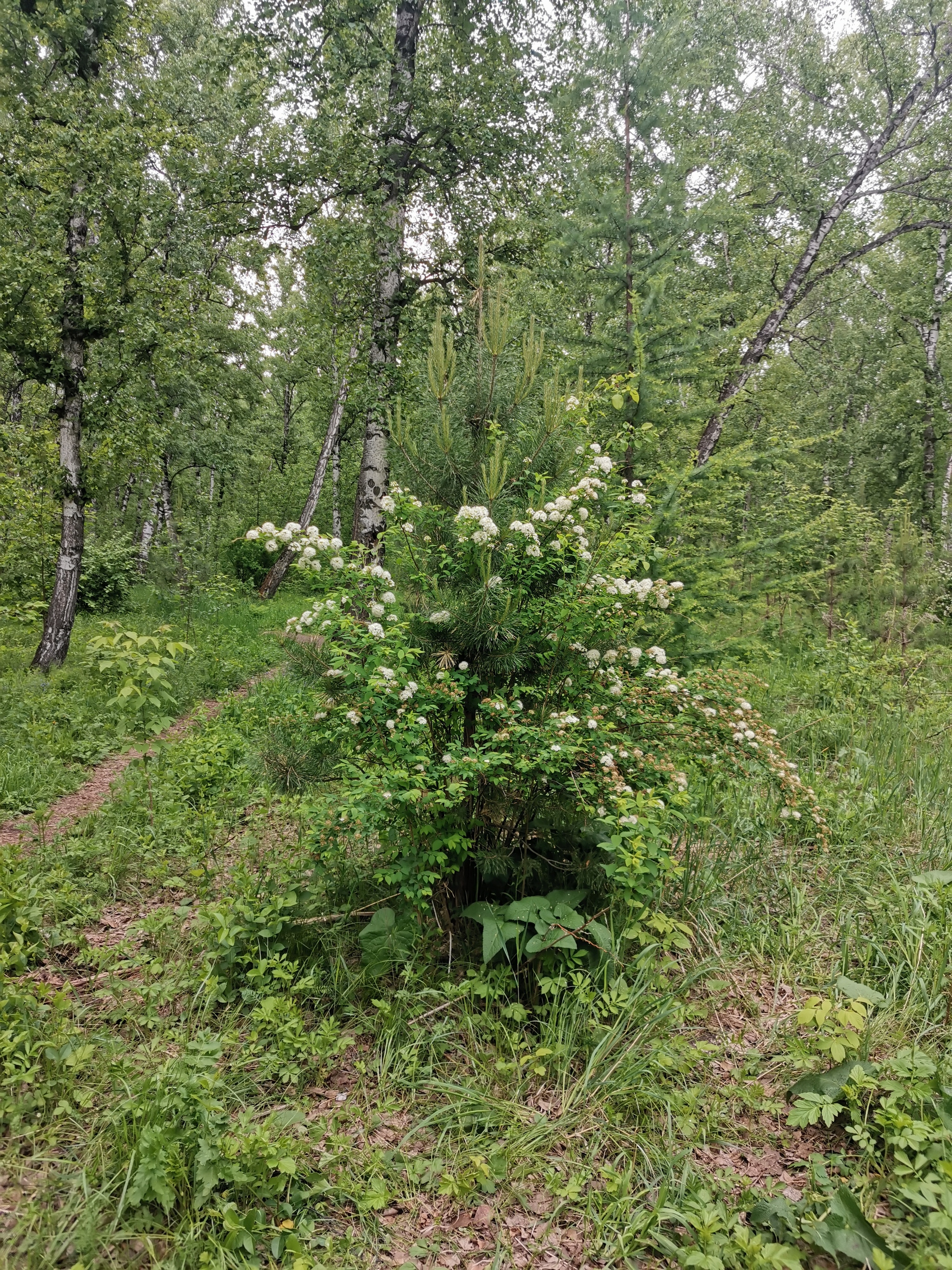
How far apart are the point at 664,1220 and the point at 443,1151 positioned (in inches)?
29.4

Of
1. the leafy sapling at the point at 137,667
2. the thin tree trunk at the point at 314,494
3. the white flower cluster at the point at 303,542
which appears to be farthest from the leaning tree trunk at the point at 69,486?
the thin tree trunk at the point at 314,494

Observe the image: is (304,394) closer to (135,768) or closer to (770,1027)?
(135,768)

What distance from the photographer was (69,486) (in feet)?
22.7

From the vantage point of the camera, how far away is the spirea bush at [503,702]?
2498mm

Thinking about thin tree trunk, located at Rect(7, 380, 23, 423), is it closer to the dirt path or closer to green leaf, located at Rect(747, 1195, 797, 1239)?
the dirt path

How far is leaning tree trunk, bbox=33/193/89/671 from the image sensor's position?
6.89 metres

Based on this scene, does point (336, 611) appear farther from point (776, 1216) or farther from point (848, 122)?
point (848, 122)

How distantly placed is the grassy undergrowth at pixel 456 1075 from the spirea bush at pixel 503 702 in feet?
1.37

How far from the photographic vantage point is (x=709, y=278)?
477 inches

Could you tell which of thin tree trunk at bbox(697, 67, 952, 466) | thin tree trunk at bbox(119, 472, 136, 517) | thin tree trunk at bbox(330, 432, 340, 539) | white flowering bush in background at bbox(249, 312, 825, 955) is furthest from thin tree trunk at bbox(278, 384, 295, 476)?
white flowering bush in background at bbox(249, 312, 825, 955)

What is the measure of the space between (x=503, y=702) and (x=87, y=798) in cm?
364

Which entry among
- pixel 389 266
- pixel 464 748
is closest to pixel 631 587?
pixel 464 748

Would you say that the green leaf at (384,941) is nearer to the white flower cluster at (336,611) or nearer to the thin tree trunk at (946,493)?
the white flower cluster at (336,611)

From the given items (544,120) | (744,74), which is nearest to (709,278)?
(744,74)
